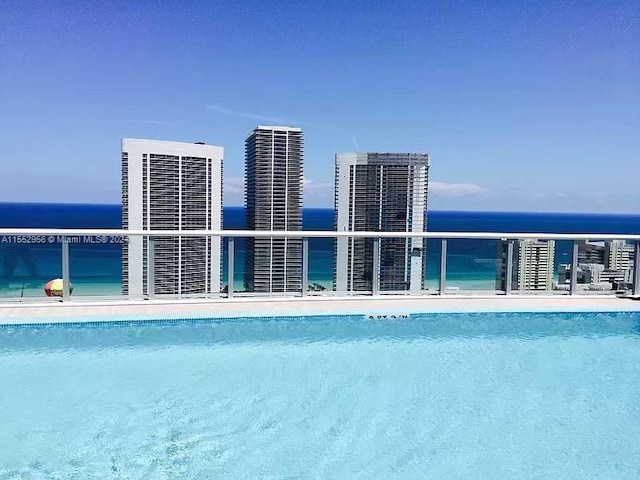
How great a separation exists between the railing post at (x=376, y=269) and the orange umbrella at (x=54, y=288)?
3.68m

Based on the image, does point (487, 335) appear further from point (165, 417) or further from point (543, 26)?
point (543, 26)

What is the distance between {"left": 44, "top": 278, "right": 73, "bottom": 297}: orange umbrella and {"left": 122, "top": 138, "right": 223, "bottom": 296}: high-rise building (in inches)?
27.0

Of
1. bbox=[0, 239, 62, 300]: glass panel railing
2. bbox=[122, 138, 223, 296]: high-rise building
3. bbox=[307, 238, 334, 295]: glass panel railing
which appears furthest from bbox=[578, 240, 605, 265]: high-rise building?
bbox=[0, 239, 62, 300]: glass panel railing

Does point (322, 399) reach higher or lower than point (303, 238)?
lower

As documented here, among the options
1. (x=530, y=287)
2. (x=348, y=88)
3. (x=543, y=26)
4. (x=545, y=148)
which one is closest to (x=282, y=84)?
(x=348, y=88)

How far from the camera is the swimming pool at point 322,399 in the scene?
11.3 feet

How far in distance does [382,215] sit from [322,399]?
10330mm

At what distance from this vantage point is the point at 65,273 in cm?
641

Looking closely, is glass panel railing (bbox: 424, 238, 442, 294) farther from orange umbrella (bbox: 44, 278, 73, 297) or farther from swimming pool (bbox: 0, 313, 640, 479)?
orange umbrella (bbox: 44, 278, 73, 297)

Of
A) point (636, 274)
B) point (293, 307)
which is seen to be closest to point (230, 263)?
point (293, 307)

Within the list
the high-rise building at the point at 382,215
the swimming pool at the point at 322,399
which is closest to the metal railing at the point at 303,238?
the high-rise building at the point at 382,215

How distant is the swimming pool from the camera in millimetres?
3453

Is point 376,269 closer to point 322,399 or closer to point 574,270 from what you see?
point 574,270

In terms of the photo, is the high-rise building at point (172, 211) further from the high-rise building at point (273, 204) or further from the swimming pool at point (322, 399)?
the swimming pool at point (322, 399)
